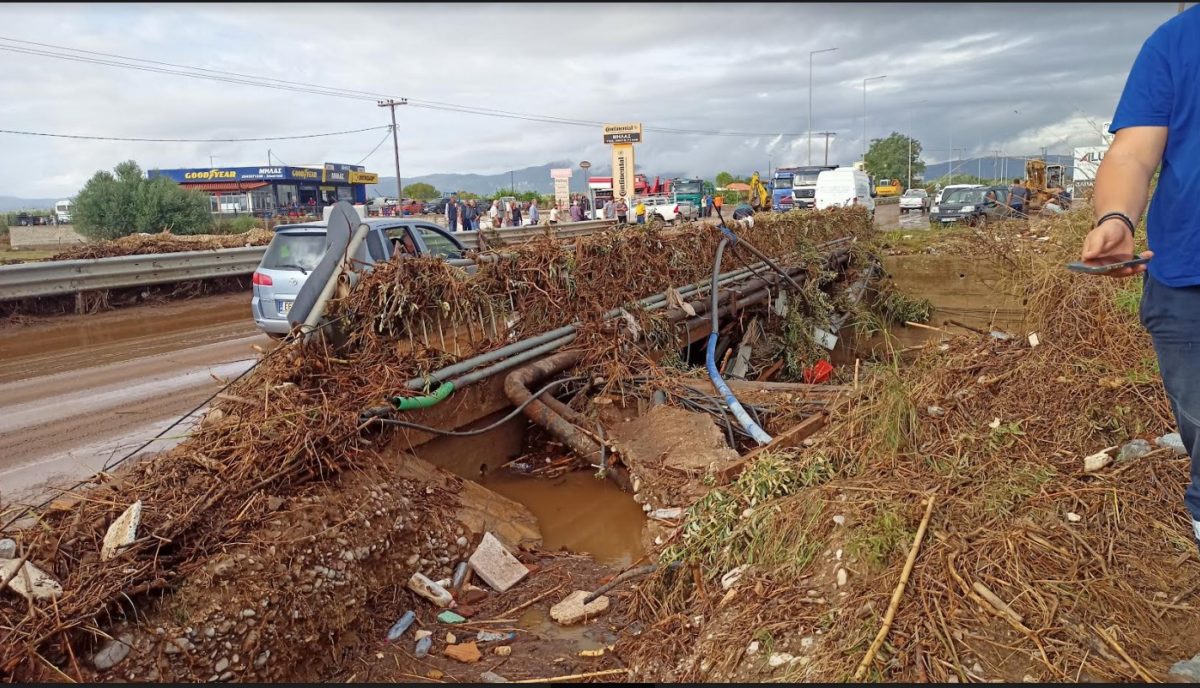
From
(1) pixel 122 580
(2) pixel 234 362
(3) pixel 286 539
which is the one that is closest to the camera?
(1) pixel 122 580

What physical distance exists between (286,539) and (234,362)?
6.68 meters

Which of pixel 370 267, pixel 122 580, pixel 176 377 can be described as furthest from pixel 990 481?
pixel 176 377

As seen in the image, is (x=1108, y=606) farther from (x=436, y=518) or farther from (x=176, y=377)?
(x=176, y=377)

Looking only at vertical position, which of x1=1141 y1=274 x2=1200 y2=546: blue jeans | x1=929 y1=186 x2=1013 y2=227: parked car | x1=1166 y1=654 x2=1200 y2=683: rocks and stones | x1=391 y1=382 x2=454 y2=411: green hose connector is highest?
x1=929 y1=186 x2=1013 y2=227: parked car

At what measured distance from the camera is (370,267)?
6.31 meters

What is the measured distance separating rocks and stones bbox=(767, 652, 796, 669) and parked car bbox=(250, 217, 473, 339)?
716cm

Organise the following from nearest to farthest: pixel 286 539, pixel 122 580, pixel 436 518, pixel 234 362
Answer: pixel 122 580, pixel 286 539, pixel 436 518, pixel 234 362

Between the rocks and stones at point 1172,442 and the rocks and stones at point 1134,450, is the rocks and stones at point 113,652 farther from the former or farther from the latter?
Result: the rocks and stones at point 1172,442

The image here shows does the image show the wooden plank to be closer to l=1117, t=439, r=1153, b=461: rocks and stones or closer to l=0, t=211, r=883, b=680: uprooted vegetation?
l=0, t=211, r=883, b=680: uprooted vegetation

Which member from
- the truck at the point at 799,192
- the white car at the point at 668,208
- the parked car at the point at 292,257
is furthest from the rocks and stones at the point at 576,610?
the truck at the point at 799,192

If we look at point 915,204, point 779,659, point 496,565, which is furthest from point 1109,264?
point 915,204

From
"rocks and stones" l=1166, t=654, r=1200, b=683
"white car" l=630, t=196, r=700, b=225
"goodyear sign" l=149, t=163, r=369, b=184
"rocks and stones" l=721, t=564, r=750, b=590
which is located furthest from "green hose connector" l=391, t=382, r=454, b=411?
"goodyear sign" l=149, t=163, r=369, b=184

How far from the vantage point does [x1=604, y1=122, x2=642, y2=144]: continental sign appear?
36125mm

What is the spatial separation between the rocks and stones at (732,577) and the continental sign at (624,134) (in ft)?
111
